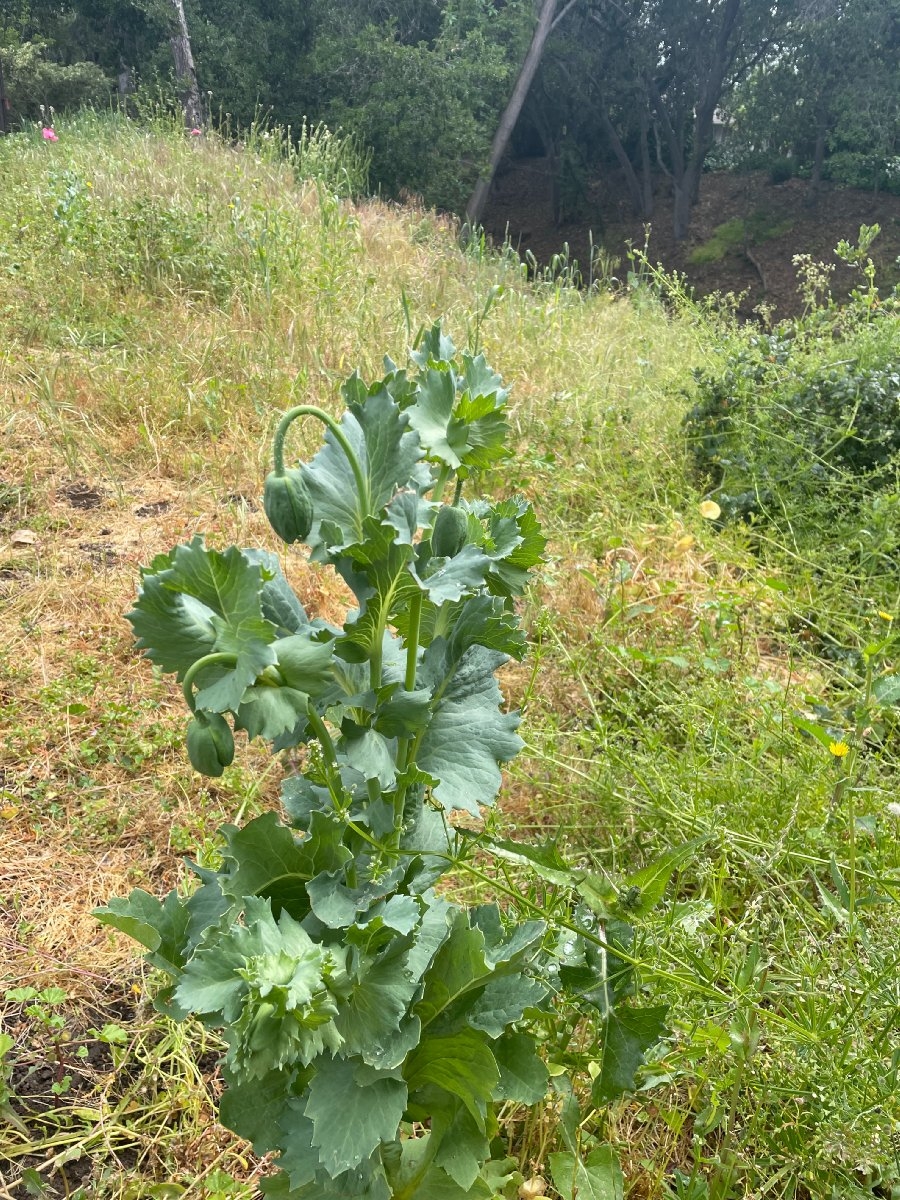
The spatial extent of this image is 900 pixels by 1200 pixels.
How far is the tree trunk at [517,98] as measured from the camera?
15078mm

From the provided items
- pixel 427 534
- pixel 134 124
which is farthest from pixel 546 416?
pixel 134 124

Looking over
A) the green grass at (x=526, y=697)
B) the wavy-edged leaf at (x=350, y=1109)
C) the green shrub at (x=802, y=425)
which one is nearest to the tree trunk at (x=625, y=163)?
the green grass at (x=526, y=697)

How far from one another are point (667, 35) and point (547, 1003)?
20281 millimetres

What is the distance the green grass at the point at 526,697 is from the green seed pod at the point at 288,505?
0.73m

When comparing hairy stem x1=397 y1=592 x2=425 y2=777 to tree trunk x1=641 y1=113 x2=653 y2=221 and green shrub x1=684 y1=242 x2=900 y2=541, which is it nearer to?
green shrub x1=684 y1=242 x2=900 y2=541

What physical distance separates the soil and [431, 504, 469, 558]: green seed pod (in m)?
14.0

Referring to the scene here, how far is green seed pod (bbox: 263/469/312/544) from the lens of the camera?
2.25 feet

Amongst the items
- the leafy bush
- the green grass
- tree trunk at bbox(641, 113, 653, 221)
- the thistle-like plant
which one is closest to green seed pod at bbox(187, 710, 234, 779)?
the thistle-like plant

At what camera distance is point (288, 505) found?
696 mm

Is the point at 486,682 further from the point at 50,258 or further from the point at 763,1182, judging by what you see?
the point at 50,258

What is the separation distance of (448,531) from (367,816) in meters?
0.29

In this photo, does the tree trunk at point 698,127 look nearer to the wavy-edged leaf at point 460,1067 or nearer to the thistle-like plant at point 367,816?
the thistle-like plant at point 367,816

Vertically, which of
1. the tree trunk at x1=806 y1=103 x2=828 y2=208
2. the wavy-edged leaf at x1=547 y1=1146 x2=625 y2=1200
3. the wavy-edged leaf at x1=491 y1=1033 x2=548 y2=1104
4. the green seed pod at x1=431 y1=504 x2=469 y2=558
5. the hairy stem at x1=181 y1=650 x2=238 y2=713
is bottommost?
the wavy-edged leaf at x1=547 y1=1146 x2=625 y2=1200

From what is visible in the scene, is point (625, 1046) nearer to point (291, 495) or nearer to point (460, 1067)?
point (460, 1067)
